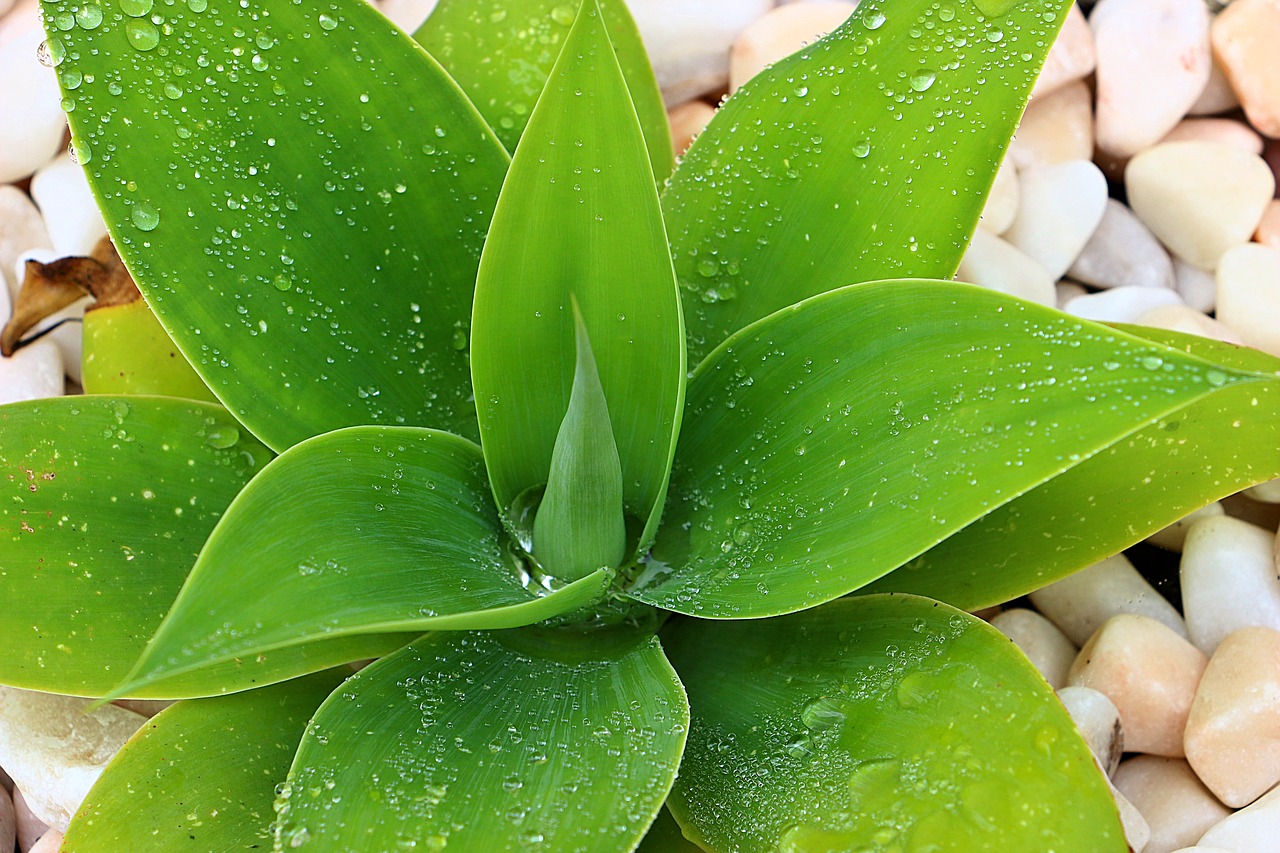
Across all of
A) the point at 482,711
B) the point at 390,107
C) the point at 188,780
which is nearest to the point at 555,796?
the point at 482,711

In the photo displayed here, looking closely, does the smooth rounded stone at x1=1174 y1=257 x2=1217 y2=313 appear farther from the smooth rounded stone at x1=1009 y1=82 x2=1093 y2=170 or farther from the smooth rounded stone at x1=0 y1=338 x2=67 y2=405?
the smooth rounded stone at x1=0 y1=338 x2=67 y2=405

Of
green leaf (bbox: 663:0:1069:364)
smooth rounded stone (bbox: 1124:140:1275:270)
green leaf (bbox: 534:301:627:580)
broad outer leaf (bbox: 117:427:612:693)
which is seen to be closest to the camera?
broad outer leaf (bbox: 117:427:612:693)

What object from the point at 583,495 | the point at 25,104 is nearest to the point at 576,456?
the point at 583,495

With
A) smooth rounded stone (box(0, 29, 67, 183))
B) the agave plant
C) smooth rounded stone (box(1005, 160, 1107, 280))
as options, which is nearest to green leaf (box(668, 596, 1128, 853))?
the agave plant

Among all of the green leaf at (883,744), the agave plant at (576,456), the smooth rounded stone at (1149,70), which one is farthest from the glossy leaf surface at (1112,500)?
the smooth rounded stone at (1149,70)

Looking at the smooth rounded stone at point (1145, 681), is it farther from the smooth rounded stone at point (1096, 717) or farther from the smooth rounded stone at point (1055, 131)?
the smooth rounded stone at point (1055, 131)

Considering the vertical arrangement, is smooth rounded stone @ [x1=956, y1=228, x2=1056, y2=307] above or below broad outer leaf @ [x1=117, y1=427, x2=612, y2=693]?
below
